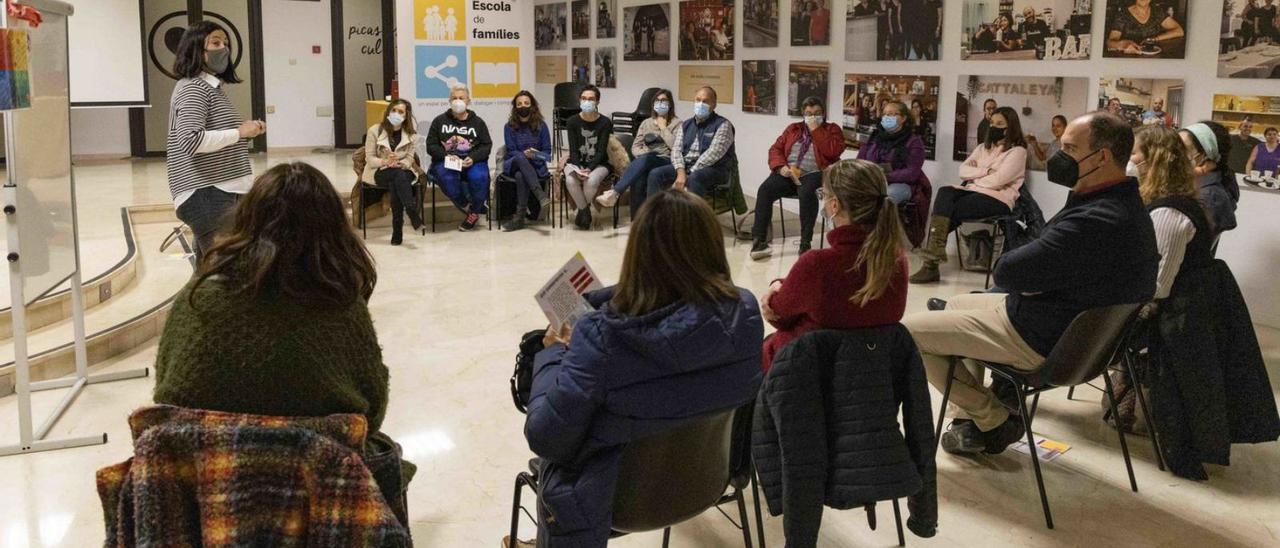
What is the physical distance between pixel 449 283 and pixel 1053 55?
435 cm

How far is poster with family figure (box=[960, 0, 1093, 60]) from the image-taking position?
7.02 meters

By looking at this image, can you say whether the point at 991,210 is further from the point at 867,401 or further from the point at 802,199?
the point at 867,401

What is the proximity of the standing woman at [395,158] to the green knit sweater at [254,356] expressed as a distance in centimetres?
640

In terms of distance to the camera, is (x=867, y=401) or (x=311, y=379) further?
(x=867, y=401)

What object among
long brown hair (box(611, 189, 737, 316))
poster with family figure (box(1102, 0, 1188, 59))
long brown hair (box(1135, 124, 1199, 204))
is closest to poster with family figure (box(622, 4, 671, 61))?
poster with family figure (box(1102, 0, 1188, 59))

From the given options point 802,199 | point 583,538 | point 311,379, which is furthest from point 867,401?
point 802,199

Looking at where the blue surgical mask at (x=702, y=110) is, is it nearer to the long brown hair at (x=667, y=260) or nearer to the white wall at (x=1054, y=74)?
the white wall at (x=1054, y=74)

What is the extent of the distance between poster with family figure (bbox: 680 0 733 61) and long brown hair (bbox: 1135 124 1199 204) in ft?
21.4

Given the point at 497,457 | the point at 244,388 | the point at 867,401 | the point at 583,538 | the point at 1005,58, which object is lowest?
the point at 497,457

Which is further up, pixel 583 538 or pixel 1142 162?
pixel 1142 162

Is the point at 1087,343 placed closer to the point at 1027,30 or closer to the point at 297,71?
the point at 1027,30

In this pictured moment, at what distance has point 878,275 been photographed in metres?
2.84

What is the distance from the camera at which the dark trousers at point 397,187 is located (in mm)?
8391

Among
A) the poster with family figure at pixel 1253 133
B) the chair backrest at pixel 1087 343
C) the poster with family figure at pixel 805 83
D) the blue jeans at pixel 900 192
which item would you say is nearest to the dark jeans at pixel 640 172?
the poster with family figure at pixel 805 83
